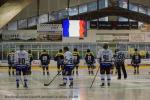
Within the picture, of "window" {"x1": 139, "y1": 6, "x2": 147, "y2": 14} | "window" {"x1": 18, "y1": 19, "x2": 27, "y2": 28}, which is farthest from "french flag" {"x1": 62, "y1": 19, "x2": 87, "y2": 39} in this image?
"window" {"x1": 139, "y1": 6, "x2": 147, "y2": 14}

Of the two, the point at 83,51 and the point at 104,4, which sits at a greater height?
the point at 104,4

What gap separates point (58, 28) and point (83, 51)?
3.44 metres

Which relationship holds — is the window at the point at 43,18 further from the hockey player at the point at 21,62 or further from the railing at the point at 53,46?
the hockey player at the point at 21,62

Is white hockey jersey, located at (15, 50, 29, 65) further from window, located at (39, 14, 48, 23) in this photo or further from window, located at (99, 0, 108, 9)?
Result: window, located at (39, 14, 48, 23)

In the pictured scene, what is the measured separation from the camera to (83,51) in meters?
47.2

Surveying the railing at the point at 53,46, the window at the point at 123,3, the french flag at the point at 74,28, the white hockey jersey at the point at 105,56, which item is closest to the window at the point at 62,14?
the french flag at the point at 74,28

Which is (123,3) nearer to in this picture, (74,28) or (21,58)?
(74,28)

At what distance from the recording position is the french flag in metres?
44.9

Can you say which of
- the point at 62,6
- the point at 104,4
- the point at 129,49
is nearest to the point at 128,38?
the point at 129,49

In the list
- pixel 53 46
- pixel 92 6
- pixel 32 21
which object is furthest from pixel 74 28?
pixel 32 21

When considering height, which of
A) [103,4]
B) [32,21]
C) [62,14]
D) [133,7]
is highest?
[103,4]

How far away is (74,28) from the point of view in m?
44.8

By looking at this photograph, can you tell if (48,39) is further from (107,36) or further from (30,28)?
(107,36)

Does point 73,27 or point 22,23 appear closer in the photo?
point 73,27
